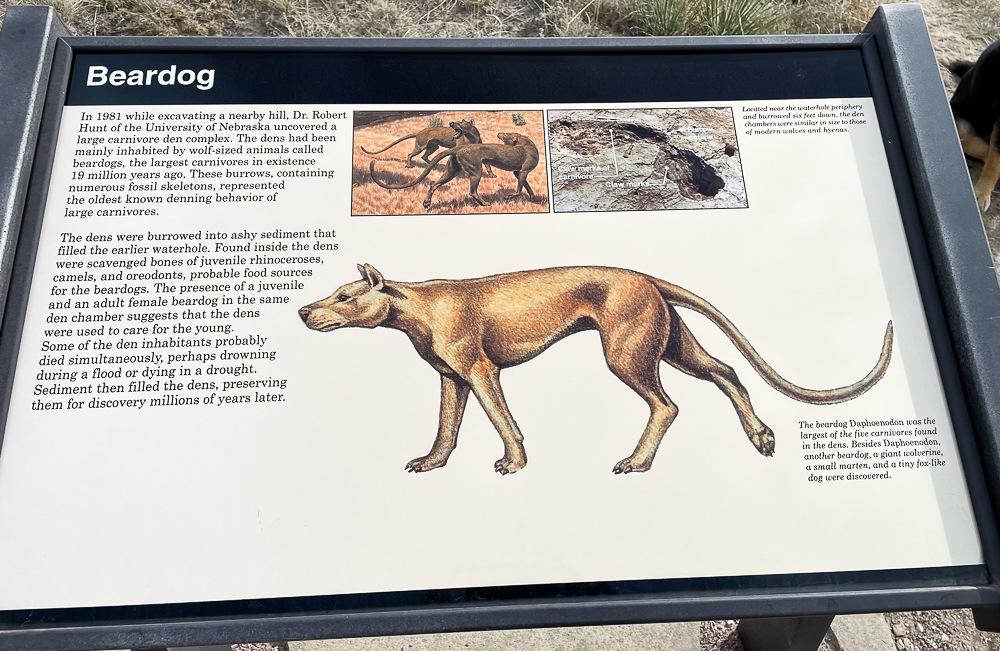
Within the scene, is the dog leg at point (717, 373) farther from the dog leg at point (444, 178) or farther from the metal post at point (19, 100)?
the metal post at point (19, 100)

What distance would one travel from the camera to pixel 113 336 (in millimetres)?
1594

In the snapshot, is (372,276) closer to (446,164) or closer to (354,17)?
(446,164)

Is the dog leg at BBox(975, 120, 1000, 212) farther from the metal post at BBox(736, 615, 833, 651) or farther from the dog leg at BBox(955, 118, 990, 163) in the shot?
the metal post at BBox(736, 615, 833, 651)

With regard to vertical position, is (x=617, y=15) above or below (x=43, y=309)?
above

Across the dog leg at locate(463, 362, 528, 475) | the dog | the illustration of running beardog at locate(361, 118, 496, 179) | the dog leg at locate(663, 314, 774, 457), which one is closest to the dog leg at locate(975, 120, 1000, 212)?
the dog

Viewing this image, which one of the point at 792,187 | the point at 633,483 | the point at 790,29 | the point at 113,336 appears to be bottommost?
the point at 633,483

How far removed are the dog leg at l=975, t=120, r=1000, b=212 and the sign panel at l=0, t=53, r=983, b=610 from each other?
88.5 inches

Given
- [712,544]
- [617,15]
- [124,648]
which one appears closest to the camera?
[124,648]

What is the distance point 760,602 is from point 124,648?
4.51 feet

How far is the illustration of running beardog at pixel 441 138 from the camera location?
1814 millimetres

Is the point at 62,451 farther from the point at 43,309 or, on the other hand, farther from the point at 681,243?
the point at 681,243

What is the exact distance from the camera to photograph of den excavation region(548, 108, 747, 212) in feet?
5.95

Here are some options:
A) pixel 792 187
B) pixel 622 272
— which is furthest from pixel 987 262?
pixel 622 272

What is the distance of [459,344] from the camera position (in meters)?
1.70
